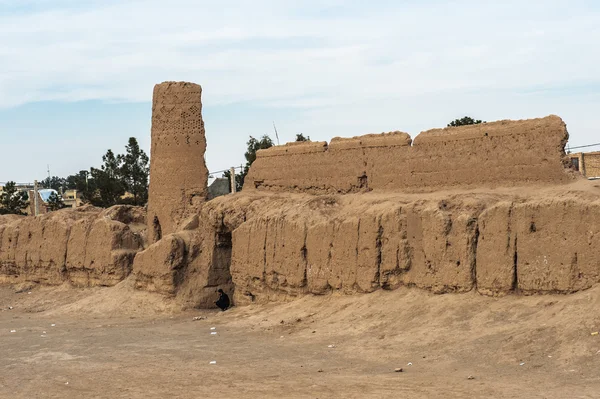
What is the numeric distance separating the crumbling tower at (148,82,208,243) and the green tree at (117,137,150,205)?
1624 cm

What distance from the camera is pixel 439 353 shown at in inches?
535

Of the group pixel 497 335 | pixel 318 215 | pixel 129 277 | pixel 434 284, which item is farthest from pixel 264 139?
pixel 497 335

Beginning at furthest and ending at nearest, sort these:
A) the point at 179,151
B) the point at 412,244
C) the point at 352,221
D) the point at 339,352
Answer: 1. the point at 179,151
2. the point at 352,221
3. the point at 412,244
4. the point at 339,352

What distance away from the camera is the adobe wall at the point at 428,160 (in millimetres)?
15570

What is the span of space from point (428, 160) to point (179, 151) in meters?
7.74

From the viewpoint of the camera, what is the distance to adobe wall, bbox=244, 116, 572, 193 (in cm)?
1557

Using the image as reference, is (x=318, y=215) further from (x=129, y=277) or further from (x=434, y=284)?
(x=129, y=277)

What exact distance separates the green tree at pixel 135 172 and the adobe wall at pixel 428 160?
18849 millimetres

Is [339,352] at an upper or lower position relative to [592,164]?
lower

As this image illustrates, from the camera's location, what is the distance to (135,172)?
130 feet

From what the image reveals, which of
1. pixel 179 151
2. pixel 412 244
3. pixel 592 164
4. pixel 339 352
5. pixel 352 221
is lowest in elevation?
pixel 339 352

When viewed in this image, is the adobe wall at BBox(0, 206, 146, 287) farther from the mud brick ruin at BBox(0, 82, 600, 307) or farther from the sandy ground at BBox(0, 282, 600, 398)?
the sandy ground at BBox(0, 282, 600, 398)

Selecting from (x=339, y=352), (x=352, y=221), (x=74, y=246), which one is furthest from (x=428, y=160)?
(x=74, y=246)

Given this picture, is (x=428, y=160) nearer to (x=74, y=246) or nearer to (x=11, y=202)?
(x=74, y=246)
